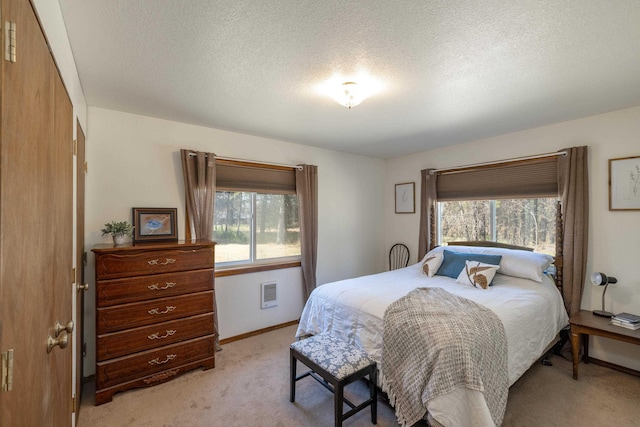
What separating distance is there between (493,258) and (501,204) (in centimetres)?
84

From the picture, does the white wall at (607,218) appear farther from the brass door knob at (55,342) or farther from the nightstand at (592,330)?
the brass door knob at (55,342)

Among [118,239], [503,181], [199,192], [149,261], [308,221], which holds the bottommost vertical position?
[149,261]

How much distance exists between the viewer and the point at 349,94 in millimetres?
2172

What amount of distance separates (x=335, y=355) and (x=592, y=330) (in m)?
2.22

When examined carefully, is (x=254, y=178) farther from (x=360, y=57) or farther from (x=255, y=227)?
(x=360, y=57)

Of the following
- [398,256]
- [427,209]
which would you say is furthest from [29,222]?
[398,256]

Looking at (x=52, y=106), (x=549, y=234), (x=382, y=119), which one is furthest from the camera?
(x=549, y=234)

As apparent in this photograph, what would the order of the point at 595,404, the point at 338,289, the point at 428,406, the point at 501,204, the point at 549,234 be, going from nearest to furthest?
the point at 428,406 → the point at 595,404 → the point at 338,289 → the point at 549,234 → the point at 501,204

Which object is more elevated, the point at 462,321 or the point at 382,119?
the point at 382,119

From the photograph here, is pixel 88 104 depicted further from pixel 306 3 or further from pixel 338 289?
pixel 338 289

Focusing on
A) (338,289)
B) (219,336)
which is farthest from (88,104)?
(338,289)

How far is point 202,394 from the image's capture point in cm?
229

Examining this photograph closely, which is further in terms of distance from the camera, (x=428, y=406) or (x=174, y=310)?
(x=174, y=310)

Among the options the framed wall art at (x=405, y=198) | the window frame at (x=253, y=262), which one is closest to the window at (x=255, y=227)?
the window frame at (x=253, y=262)
